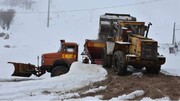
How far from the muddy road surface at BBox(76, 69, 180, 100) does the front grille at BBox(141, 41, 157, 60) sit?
0.91 m

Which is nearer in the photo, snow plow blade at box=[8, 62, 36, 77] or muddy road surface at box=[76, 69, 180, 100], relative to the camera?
Answer: muddy road surface at box=[76, 69, 180, 100]

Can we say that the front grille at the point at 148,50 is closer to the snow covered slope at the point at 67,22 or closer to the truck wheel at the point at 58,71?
the truck wheel at the point at 58,71

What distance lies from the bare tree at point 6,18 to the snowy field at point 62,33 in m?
1.24

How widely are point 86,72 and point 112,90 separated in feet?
14.7

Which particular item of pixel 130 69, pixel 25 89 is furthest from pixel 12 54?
pixel 25 89

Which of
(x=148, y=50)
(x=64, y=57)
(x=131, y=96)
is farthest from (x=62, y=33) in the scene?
(x=131, y=96)

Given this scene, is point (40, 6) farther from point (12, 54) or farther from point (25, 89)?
point (25, 89)

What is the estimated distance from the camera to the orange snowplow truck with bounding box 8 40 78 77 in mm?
23062

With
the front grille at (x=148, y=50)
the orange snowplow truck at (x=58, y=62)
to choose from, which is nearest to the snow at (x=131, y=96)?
the front grille at (x=148, y=50)

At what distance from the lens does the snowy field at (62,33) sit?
1621 centimetres

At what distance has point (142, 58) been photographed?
18094mm

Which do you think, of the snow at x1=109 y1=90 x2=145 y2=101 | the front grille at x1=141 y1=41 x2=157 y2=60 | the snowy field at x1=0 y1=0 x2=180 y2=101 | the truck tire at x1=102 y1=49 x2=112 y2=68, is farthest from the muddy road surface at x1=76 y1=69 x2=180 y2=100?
the truck tire at x1=102 y1=49 x2=112 y2=68

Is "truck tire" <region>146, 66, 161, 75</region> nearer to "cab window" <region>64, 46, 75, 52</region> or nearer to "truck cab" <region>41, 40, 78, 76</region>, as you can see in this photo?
"truck cab" <region>41, 40, 78, 76</region>

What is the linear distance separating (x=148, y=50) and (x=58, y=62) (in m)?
6.91
